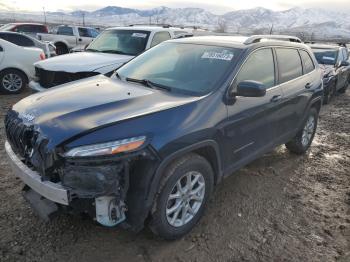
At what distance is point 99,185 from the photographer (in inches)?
102

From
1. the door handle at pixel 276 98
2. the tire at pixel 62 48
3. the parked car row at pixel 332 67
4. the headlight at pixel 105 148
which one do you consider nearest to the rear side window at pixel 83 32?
the tire at pixel 62 48

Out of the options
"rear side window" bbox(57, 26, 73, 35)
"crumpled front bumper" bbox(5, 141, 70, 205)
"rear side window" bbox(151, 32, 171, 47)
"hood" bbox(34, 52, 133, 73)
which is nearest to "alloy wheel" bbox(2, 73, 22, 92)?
"hood" bbox(34, 52, 133, 73)

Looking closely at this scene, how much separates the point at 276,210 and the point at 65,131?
246cm

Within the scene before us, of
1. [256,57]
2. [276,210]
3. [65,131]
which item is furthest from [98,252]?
[256,57]

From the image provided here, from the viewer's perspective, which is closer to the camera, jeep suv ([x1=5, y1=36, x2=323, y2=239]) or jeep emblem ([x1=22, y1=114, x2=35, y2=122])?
jeep suv ([x1=5, y1=36, x2=323, y2=239])

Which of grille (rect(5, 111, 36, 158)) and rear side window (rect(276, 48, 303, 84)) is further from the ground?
rear side window (rect(276, 48, 303, 84))

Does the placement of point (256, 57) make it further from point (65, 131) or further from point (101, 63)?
point (101, 63)

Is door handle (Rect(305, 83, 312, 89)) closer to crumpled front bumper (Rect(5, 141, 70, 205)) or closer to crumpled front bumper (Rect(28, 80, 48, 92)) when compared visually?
crumpled front bumper (Rect(5, 141, 70, 205))

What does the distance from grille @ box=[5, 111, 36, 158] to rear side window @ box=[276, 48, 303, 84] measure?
2.99 metres

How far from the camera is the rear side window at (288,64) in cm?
448

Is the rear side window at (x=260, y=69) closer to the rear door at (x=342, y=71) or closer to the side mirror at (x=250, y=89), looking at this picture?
the side mirror at (x=250, y=89)

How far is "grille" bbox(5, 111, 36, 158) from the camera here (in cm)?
296

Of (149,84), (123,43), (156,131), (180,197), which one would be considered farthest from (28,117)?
(123,43)

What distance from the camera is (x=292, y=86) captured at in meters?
4.65
